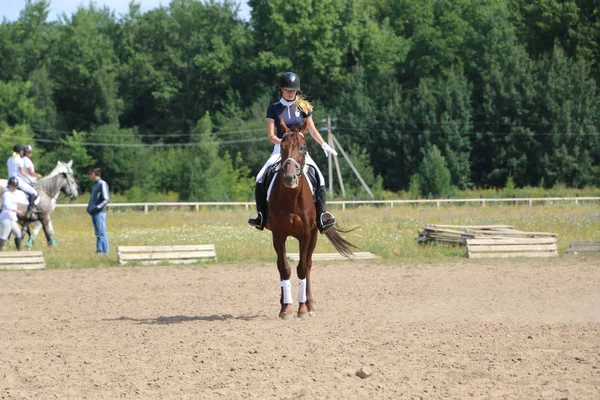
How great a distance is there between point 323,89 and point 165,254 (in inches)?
2261

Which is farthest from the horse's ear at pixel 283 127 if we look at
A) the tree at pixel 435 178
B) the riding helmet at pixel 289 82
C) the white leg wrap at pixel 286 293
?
the tree at pixel 435 178

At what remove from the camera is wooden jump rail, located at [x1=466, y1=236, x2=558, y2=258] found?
21.1 meters

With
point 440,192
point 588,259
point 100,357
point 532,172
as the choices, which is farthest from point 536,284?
point 532,172

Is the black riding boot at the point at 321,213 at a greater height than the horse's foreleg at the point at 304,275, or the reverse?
the black riding boot at the point at 321,213

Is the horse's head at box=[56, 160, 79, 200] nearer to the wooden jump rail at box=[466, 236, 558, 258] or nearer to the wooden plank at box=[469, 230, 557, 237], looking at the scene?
the wooden plank at box=[469, 230, 557, 237]

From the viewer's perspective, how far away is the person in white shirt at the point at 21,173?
23.8 m

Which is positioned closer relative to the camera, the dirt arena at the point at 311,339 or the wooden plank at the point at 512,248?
the dirt arena at the point at 311,339

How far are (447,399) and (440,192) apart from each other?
53.2 m

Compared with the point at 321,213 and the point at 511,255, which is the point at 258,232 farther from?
the point at 321,213

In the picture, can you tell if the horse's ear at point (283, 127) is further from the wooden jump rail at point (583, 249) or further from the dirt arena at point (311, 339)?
the wooden jump rail at point (583, 249)

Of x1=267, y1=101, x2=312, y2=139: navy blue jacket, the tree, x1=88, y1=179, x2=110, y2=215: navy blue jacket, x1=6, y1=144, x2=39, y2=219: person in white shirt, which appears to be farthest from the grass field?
the tree

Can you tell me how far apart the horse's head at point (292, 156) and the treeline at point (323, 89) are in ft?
156

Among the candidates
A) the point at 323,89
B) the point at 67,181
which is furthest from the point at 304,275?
the point at 323,89

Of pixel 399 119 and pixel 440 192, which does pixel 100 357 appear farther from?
pixel 399 119
